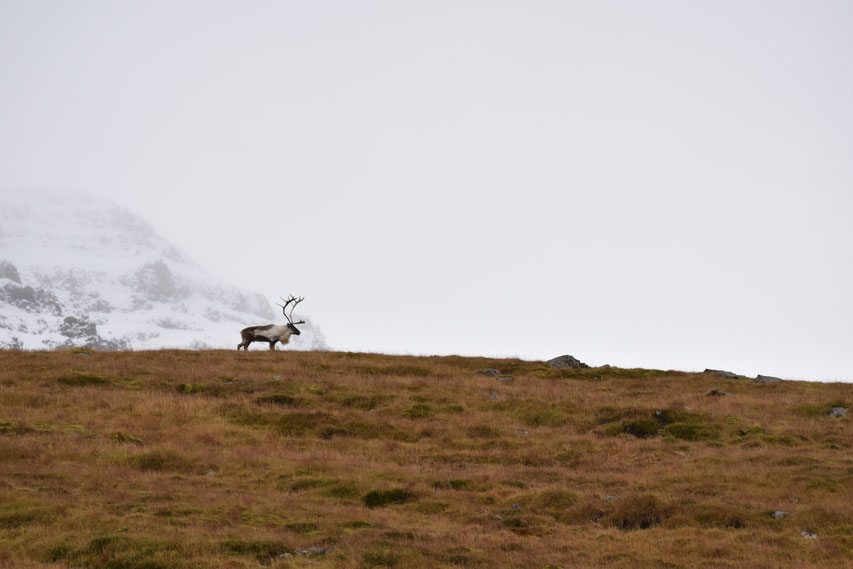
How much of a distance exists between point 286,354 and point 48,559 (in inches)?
1089

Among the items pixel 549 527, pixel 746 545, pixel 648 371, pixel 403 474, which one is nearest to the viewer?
pixel 746 545

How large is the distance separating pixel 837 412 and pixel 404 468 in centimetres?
1761

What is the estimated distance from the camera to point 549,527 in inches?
703

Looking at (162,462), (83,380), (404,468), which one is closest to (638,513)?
(404,468)

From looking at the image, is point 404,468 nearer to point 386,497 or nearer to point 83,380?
point 386,497

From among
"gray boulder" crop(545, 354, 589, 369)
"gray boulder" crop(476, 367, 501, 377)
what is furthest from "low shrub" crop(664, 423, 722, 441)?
"gray boulder" crop(545, 354, 589, 369)

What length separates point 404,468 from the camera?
22859 mm

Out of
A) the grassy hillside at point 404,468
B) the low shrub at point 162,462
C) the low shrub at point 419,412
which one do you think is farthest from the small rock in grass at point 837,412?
the low shrub at point 162,462

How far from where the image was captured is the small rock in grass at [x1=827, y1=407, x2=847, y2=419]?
29.7 m

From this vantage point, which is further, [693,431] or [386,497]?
[693,431]

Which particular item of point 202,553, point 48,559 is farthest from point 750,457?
point 48,559

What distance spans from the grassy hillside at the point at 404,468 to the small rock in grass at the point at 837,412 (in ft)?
1.36

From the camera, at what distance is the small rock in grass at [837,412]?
2970cm

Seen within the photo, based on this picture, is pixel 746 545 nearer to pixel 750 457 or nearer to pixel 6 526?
pixel 750 457
